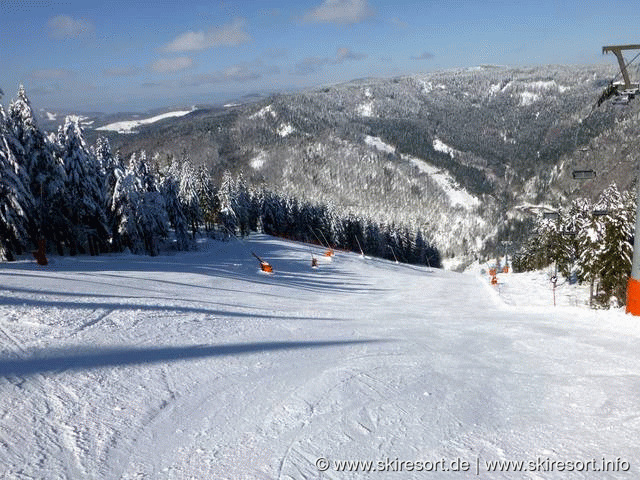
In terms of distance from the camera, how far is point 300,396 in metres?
5.92

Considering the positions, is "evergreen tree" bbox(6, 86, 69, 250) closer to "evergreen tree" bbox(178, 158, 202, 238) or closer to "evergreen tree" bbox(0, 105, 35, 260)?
"evergreen tree" bbox(0, 105, 35, 260)

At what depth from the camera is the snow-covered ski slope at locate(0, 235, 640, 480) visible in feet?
14.1

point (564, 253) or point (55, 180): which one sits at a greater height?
point (55, 180)

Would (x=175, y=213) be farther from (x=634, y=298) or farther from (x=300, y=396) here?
(x=300, y=396)

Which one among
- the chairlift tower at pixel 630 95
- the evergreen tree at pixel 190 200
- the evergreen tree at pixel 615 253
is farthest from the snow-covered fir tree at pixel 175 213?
the chairlift tower at pixel 630 95

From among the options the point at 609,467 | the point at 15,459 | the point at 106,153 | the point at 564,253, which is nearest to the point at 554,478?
the point at 609,467

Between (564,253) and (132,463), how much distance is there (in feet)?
153

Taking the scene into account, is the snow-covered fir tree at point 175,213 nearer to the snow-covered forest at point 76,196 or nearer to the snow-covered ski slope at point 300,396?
the snow-covered forest at point 76,196

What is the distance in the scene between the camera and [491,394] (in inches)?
235

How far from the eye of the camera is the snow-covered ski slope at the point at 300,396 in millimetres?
4297

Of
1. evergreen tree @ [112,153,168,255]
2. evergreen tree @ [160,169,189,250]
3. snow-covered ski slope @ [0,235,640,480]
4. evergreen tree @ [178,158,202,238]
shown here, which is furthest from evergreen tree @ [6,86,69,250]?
evergreen tree @ [178,158,202,238]

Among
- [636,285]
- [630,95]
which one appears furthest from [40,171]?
[636,285]

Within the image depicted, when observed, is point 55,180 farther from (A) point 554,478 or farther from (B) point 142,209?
(A) point 554,478

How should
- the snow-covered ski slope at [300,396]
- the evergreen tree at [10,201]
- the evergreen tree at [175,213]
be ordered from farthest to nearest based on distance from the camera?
the evergreen tree at [175,213]
the evergreen tree at [10,201]
the snow-covered ski slope at [300,396]
